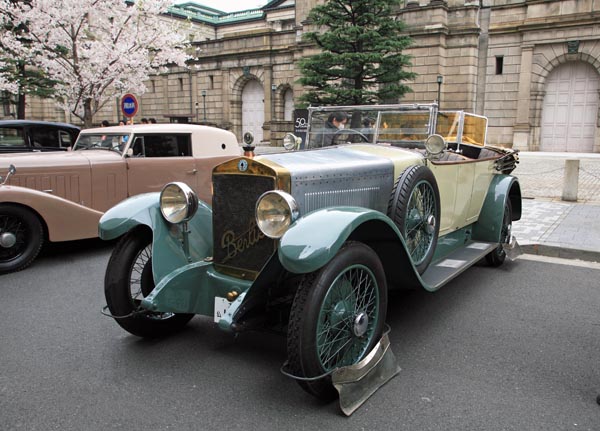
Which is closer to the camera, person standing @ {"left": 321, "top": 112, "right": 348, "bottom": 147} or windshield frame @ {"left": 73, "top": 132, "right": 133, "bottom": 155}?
person standing @ {"left": 321, "top": 112, "right": 348, "bottom": 147}

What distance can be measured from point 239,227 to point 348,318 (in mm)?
998

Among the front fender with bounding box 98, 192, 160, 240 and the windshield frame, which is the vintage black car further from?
the front fender with bounding box 98, 192, 160, 240

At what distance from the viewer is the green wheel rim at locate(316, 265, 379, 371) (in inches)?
110

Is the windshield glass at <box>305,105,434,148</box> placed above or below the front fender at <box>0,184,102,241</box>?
above

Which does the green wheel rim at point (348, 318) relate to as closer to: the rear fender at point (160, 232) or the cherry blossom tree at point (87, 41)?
the rear fender at point (160, 232)

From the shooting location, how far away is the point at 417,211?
155 inches

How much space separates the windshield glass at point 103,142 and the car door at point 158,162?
0.67ft

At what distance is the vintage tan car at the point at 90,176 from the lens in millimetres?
5711

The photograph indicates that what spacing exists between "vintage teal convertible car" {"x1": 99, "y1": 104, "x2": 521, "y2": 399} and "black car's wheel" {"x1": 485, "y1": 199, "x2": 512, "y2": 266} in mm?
904

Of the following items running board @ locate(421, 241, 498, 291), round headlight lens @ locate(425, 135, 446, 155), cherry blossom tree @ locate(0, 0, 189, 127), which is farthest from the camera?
cherry blossom tree @ locate(0, 0, 189, 127)

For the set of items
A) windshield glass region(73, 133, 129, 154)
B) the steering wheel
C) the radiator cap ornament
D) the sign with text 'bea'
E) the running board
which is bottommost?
the running board

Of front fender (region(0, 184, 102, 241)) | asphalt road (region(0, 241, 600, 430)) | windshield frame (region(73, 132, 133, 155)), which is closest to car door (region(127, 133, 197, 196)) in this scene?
windshield frame (region(73, 132, 133, 155))

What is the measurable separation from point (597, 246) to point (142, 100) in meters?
38.4

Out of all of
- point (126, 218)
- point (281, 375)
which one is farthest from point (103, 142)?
point (281, 375)
